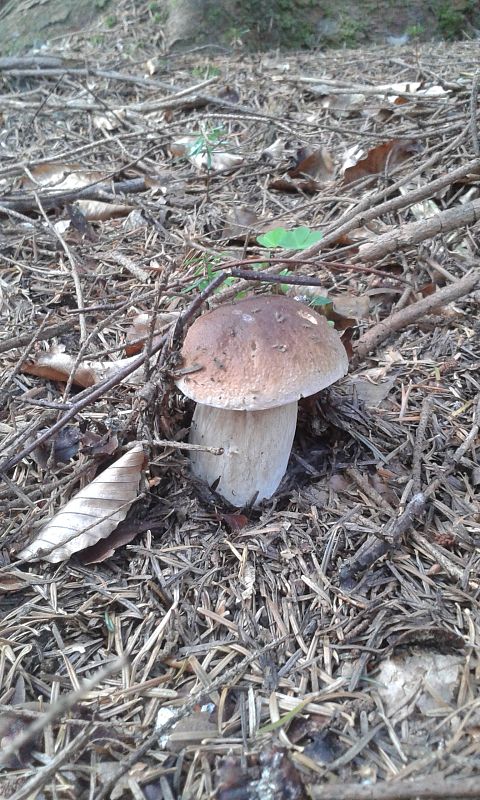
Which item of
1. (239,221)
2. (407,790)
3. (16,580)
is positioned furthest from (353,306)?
(407,790)

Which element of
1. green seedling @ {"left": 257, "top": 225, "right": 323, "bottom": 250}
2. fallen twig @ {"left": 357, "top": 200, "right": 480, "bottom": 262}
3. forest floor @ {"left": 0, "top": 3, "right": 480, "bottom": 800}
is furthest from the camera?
fallen twig @ {"left": 357, "top": 200, "right": 480, "bottom": 262}

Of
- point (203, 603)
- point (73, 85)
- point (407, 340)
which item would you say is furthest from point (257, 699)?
point (73, 85)

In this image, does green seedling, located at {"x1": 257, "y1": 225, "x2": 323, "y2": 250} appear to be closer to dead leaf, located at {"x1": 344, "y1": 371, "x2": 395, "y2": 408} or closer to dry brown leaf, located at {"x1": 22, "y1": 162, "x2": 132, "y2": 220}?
dead leaf, located at {"x1": 344, "y1": 371, "x2": 395, "y2": 408}

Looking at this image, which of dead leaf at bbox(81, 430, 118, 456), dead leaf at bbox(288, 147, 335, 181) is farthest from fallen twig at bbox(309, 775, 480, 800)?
dead leaf at bbox(288, 147, 335, 181)

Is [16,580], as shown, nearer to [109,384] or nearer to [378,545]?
[109,384]

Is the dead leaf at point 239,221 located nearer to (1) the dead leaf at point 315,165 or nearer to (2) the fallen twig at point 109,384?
(1) the dead leaf at point 315,165

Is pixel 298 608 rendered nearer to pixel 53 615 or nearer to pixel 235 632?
pixel 235 632
